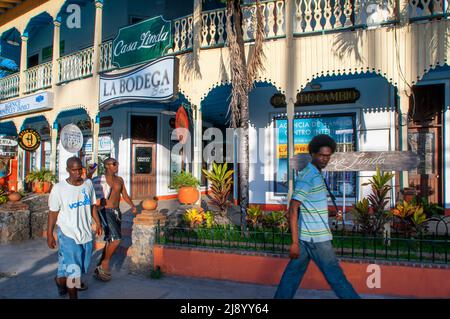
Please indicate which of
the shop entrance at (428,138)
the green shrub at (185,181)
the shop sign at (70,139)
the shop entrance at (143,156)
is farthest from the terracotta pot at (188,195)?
the shop entrance at (428,138)

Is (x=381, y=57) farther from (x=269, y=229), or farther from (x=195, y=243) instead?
(x=195, y=243)

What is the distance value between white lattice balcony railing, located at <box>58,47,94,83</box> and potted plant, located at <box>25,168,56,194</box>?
10.2ft

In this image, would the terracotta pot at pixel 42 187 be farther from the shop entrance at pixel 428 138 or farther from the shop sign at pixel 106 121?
the shop entrance at pixel 428 138

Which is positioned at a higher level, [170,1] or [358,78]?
[170,1]

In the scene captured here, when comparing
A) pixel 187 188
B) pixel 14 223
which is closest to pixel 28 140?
pixel 14 223

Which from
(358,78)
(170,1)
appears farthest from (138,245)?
(170,1)

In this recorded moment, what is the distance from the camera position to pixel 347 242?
5.83 metres

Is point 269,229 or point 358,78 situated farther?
point 358,78

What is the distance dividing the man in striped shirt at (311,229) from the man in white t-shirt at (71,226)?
2.33 meters

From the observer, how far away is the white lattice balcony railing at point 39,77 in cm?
1219

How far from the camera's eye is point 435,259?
15.5 ft

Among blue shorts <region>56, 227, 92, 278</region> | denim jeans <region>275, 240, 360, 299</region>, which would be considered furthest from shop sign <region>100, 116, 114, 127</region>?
denim jeans <region>275, 240, 360, 299</region>

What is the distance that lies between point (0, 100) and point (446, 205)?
16.1 m

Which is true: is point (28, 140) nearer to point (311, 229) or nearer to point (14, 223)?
point (14, 223)
